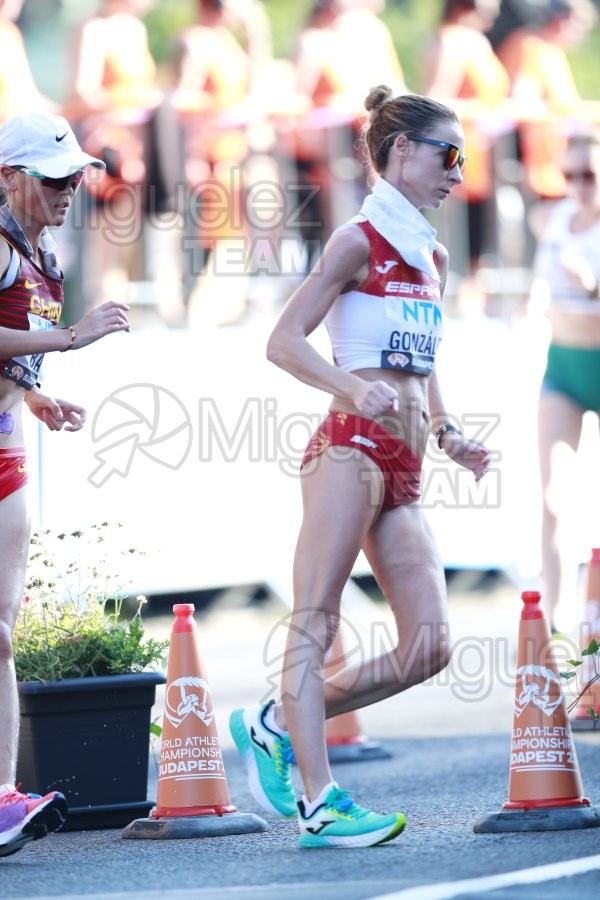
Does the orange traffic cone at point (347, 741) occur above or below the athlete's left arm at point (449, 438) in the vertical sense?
below

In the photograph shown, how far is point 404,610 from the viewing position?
5125 mm

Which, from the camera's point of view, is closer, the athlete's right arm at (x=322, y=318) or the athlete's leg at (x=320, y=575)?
the athlete's right arm at (x=322, y=318)

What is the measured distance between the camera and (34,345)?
4980mm

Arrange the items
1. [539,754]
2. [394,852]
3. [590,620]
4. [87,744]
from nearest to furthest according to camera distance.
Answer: [394,852] < [539,754] < [87,744] < [590,620]

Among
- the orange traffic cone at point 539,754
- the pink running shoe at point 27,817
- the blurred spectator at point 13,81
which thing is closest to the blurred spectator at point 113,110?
the blurred spectator at point 13,81

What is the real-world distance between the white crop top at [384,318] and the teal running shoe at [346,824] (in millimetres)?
1175

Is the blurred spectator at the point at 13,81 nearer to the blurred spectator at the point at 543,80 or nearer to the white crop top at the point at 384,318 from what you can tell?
the blurred spectator at the point at 543,80

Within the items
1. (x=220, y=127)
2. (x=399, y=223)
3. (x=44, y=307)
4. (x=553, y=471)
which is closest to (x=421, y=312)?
(x=399, y=223)

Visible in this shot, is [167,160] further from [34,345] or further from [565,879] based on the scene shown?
[565,879]

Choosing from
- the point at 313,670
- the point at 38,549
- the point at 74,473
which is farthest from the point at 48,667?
the point at 74,473

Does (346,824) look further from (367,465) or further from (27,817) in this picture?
(367,465)

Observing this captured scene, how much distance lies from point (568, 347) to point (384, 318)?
387 cm

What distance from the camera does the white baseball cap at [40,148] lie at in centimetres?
510

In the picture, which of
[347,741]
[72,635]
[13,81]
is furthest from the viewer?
[13,81]
